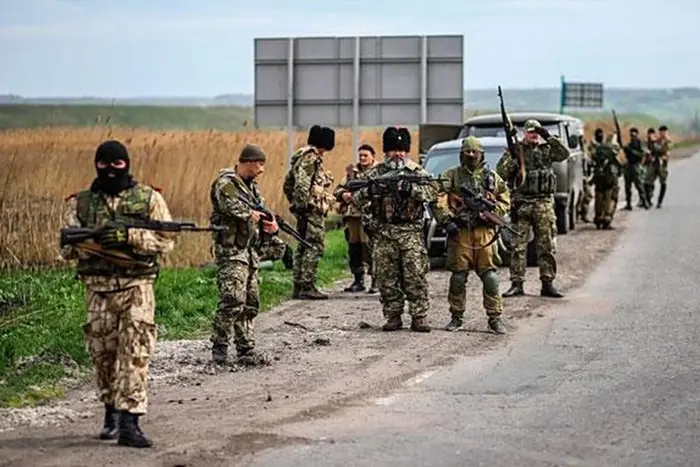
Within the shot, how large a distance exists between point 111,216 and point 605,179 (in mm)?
18638

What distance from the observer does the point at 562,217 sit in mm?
25547

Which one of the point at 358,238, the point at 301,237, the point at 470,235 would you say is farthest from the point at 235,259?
the point at 358,238

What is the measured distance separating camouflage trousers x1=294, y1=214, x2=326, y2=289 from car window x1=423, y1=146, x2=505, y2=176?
4215 mm

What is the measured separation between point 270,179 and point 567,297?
31.4 ft

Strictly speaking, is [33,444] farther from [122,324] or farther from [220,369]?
[220,369]

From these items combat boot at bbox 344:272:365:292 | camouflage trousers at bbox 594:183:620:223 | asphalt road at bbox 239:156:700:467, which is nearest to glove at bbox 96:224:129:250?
asphalt road at bbox 239:156:700:467

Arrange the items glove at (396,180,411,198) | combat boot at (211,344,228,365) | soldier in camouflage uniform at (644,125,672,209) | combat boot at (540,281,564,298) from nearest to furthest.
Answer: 1. combat boot at (211,344,228,365)
2. glove at (396,180,411,198)
3. combat boot at (540,281,564,298)
4. soldier in camouflage uniform at (644,125,672,209)

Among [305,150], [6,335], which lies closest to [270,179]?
[305,150]

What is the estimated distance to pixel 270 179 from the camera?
2595 centimetres

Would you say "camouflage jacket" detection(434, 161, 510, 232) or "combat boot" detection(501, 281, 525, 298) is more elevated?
"camouflage jacket" detection(434, 161, 510, 232)

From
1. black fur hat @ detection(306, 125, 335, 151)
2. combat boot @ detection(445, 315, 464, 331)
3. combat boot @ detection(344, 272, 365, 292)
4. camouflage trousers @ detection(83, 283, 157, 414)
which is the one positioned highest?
black fur hat @ detection(306, 125, 335, 151)

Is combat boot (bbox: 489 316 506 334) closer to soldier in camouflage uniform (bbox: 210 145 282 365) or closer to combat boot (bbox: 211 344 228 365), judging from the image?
soldier in camouflage uniform (bbox: 210 145 282 365)

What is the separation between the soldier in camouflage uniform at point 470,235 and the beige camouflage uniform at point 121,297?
543 centimetres

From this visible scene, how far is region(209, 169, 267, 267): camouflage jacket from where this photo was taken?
11.8 m
